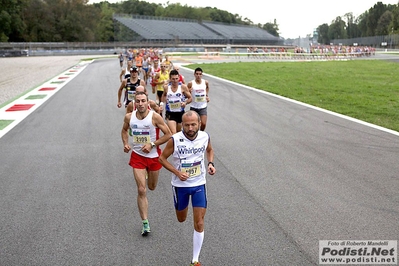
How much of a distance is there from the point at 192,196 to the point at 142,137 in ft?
5.03

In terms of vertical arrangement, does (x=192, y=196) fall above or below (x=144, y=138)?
below

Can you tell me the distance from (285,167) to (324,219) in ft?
9.56

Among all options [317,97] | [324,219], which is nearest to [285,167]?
[324,219]

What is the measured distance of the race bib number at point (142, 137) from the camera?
6.72 m

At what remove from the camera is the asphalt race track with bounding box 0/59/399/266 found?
5.81 m

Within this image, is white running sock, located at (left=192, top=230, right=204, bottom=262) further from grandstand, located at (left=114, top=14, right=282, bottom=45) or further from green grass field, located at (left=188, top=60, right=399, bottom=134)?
grandstand, located at (left=114, top=14, right=282, bottom=45)

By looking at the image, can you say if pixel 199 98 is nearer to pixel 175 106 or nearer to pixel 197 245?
pixel 175 106

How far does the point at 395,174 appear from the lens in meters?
8.91

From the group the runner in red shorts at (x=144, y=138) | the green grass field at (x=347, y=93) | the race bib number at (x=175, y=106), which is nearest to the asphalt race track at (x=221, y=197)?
the runner in red shorts at (x=144, y=138)

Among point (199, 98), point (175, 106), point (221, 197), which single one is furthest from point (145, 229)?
point (199, 98)

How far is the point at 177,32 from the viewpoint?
375ft

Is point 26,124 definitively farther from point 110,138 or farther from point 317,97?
point 317,97

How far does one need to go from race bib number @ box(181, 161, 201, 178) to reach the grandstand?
3617 inches

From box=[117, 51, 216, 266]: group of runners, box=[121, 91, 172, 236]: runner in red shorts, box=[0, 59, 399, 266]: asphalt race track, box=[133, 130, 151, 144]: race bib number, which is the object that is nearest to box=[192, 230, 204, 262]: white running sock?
box=[117, 51, 216, 266]: group of runners
